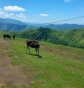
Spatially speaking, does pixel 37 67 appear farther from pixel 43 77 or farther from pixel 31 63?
pixel 43 77

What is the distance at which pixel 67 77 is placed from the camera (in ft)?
78.4

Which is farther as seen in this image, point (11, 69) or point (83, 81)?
point (11, 69)

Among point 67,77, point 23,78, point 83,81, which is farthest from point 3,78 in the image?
point 83,81

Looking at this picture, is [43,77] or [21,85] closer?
[21,85]

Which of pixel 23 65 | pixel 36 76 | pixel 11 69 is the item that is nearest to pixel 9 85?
pixel 36 76

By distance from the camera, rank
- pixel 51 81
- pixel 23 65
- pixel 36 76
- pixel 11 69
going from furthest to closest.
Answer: pixel 23 65 < pixel 11 69 < pixel 36 76 < pixel 51 81

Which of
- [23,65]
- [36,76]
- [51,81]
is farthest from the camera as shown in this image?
[23,65]

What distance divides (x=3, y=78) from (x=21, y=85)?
10.5 feet

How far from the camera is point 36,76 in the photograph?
23.7 m

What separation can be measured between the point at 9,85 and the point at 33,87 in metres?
→ 2.42

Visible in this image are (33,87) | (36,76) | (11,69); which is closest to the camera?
(33,87)

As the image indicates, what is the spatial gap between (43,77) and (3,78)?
428 centimetres

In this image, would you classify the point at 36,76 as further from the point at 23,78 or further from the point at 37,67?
the point at 37,67

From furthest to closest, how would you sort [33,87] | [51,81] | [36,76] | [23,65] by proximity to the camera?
[23,65] < [36,76] < [51,81] < [33,87]
